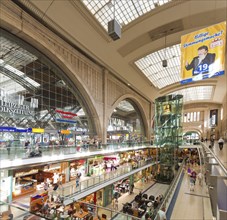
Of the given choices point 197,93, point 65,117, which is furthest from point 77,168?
point 197,93

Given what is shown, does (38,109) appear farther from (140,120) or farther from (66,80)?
(140,120)

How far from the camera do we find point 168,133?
70.6 feet

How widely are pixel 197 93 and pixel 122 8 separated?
113 ft

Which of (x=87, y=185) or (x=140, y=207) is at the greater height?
(x=87, y=185)

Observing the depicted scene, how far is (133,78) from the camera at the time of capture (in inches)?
1057

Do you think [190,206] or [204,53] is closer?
[204,53]

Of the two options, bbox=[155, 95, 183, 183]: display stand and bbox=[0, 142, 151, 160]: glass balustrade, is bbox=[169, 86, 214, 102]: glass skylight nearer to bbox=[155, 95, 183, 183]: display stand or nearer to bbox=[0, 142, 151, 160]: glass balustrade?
bbox=[155, 95, 183, 183]: display stand

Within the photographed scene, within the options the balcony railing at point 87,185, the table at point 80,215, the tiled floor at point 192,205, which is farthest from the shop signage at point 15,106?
the table at point 80,215

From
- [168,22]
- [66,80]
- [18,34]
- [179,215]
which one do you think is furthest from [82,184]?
[168,22]

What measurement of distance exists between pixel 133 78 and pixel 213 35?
20.2 meters

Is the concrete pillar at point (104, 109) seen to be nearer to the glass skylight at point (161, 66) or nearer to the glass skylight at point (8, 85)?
the glass skylight at point (161, 66)

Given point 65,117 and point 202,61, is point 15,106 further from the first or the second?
point 202,61

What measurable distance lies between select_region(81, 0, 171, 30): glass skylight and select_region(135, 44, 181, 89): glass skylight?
25.2 feet

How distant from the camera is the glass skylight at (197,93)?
39806mm
